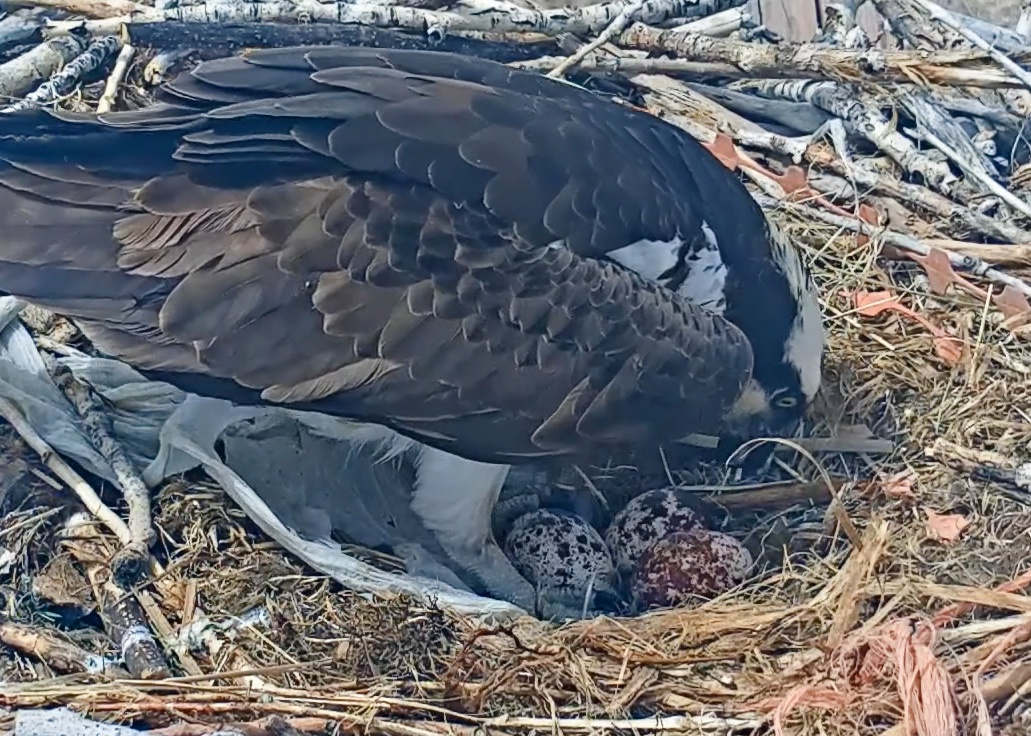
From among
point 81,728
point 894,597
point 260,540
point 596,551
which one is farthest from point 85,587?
point 894,597

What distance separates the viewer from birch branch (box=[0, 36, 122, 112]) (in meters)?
3.98

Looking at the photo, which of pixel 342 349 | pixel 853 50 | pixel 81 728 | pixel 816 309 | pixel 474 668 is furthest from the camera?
pixel 853 50

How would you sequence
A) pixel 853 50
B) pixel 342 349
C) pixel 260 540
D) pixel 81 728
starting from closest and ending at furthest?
pixel 81 728 → pixel 342 349 → pixel 260 540 → pixel 853 50

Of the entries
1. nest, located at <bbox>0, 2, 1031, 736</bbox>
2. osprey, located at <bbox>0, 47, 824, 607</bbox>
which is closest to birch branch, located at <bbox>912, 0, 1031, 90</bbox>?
nest, located at <bbox>0, 2, 1031, 736</bbox>

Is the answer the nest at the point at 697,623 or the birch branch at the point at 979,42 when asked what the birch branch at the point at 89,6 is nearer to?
the nest at the point at 697,623

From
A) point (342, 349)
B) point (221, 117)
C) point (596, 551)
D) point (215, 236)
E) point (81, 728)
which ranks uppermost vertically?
point (221, 117)

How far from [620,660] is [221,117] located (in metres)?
1.39

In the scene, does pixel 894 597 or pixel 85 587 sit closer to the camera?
pixel 894 597

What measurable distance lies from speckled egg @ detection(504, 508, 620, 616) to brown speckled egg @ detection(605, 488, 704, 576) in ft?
0.12

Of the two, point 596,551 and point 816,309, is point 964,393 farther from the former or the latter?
point 596,551

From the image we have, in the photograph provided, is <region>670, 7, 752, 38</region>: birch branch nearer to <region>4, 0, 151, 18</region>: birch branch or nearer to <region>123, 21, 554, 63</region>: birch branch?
<region>123, 21, 554, 63</region>: birch branch

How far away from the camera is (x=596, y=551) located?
3307mm

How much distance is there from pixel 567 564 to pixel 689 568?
291 millimetres

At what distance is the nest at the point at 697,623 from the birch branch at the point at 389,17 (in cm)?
150
